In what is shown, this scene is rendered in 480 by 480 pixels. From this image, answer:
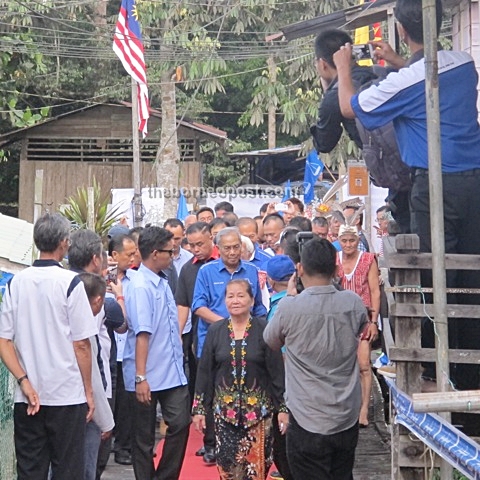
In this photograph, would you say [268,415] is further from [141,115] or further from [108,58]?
[108,58]

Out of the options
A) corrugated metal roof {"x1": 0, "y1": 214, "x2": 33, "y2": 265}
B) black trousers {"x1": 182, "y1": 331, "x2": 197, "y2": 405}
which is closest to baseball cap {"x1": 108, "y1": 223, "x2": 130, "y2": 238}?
corrugated metal roof {"x1": 0, "y1": 214, "x2": 33, "y2": 265}

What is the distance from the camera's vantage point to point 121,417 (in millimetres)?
9539

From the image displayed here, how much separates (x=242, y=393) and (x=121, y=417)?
110 inches

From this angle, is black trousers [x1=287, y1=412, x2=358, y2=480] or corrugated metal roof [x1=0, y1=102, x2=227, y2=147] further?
corrugated metal roof [x1=0, y1=102, x2=227, y2=147]

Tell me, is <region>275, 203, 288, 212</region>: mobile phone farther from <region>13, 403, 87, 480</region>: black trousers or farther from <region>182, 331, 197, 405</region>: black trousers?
<region>13, 403, 87, 480</region>: black trousers

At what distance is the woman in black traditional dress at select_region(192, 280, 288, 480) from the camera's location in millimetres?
7020

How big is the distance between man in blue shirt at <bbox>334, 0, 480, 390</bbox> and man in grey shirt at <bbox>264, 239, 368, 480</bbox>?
1.62ft

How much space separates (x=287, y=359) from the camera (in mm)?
6273

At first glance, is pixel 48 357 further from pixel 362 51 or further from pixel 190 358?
pixel 190 358

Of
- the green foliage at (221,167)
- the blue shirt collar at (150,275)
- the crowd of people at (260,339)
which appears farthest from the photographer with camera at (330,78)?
the green foliage at (221,167)

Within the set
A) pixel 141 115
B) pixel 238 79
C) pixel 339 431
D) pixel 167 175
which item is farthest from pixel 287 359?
pixel 238 79

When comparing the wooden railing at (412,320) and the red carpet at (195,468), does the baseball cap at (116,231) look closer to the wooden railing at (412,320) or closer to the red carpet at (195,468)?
the red carpet at (195,468)

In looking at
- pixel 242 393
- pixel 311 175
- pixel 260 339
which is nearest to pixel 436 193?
pixel 260 339

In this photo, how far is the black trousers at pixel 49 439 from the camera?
6.34m
